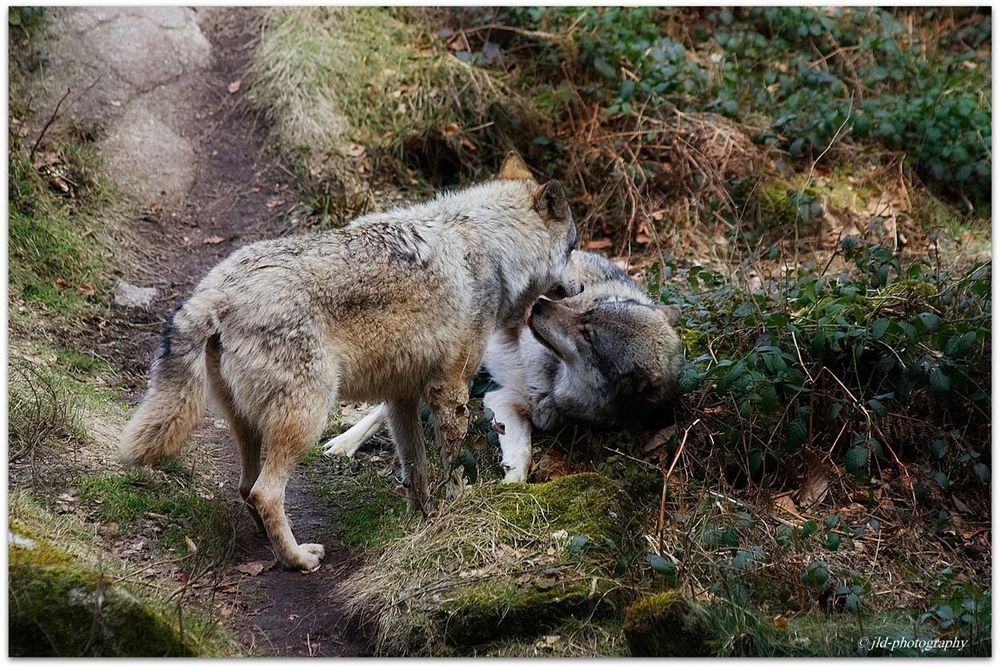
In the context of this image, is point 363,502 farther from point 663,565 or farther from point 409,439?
point 663,565

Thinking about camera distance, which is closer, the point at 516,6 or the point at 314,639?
the point at 314,639

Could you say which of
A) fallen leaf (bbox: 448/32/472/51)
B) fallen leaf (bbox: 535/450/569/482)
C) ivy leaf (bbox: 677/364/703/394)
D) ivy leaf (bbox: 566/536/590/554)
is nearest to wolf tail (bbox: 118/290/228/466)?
ivy leaf (bbox: 566/536/590/554)

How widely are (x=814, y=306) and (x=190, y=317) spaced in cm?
363

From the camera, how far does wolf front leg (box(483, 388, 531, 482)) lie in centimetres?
562

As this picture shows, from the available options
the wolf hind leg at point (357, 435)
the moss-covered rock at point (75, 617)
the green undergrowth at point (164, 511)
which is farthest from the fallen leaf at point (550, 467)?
the moss-covered rock at point (75, 617)

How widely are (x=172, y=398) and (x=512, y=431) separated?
7.92 ft

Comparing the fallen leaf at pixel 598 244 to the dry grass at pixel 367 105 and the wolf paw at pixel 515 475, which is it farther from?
the wolf paw at pixel 515 475

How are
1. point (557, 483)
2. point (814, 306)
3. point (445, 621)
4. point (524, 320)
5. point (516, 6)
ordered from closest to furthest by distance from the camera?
point (445, 621), point (557, 483), point (814, 306), point (524, 320), point (516, 6)

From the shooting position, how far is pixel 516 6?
31.0 feet

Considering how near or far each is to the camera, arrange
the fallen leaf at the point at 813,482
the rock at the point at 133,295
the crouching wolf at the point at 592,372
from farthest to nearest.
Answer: the rock at the point at 133,295 < the crouching wolf at the point at 592,372 < the fallen leaf at the point at 813,482

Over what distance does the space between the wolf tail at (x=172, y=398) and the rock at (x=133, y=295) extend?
133 inches

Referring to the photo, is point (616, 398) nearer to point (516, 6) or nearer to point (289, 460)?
point (289, 460)

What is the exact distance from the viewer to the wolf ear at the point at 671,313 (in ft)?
19.5

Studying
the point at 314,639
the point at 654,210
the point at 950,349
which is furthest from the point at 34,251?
the point at 950,349
